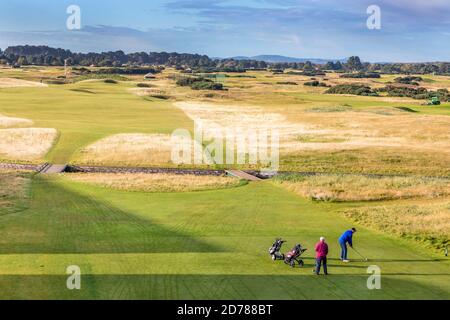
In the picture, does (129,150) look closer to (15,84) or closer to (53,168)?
(53,168)

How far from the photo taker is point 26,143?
71.8 m

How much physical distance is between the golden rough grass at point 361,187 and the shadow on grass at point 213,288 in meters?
21.1

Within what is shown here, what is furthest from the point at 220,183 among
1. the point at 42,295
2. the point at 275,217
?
the point at 42,295

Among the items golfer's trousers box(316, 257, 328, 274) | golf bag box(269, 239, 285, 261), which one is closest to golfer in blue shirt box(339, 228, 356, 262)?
golfer's trousers box(316, 257, 328, 274)

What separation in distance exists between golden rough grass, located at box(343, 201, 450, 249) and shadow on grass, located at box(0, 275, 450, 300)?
914 cm

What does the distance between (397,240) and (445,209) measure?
9.83 m

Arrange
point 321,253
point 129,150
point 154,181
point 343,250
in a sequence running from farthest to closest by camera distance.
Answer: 1. point 129,150
2. point 154,181
3. point 343,250
4. point 321,253

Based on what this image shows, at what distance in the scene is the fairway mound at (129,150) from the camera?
6450 centimetres

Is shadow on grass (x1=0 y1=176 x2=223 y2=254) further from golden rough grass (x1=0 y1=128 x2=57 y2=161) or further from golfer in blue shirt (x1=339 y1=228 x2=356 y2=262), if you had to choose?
golden rough grass (x1=0 y1=128 x2=57 y2=161)

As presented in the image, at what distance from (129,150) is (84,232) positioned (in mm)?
37802

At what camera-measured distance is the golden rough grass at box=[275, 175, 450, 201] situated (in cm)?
4559

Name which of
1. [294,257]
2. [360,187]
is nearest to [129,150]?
[360,187]

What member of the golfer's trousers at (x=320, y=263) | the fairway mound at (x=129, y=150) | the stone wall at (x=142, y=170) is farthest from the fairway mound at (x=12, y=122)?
the golfer's trousers at (x=320, y=263)
